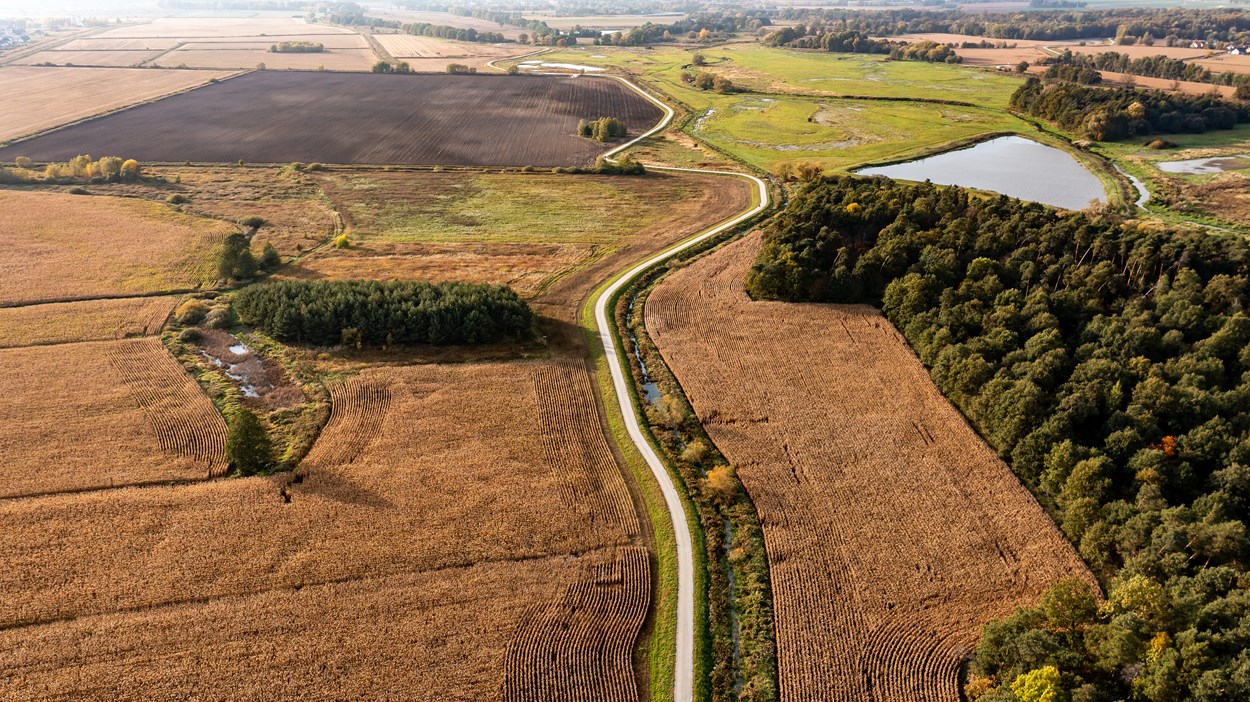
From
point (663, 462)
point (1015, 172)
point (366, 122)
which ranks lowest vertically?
point (663, 462)

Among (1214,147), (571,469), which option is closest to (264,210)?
(571,469)

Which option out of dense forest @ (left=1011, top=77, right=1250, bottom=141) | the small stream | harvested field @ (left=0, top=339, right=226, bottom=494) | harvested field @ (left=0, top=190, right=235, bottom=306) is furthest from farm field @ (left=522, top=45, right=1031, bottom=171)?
harvested field @ (left=0, top=339, right=226, bottom=494)

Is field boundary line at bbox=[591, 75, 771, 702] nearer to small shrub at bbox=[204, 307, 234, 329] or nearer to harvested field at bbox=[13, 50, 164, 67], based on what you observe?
small shrub at bbox=[204, 307, 234, 329]

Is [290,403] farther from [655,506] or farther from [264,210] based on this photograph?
[264,210]

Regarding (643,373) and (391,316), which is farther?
(391,316)

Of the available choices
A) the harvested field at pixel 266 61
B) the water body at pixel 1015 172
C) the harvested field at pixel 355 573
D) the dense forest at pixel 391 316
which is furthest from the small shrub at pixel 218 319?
the harvested field at pixel 266 61

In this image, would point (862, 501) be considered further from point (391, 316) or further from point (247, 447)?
point (391, 316)

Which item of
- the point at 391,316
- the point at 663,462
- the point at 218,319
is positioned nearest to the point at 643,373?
the point at 663,462

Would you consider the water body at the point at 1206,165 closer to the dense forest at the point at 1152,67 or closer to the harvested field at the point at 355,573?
the dense forest at the point at 1152,67
